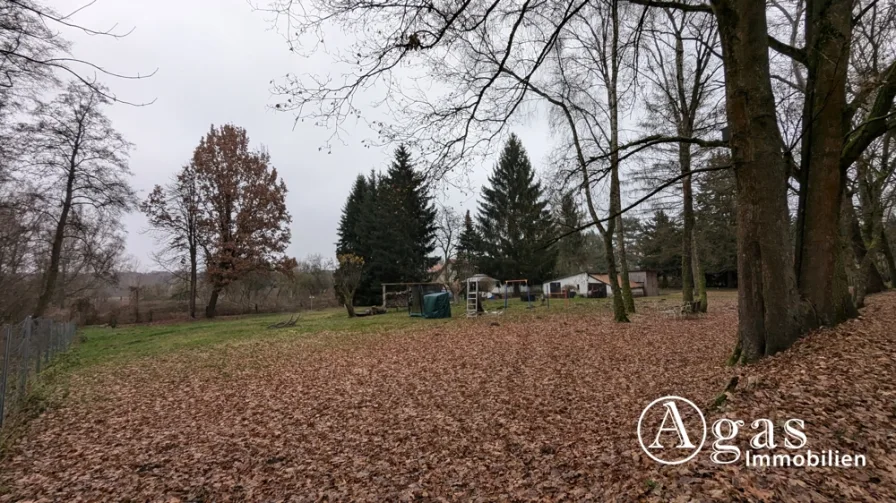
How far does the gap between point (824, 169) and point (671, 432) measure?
4.14m

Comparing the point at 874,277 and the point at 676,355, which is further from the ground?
the point at 874,277

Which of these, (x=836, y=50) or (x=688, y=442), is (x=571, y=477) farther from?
(x=836, y=50)

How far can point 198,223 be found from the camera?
2650 centimetres

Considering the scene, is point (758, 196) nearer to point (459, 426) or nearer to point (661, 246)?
point (459, 426)

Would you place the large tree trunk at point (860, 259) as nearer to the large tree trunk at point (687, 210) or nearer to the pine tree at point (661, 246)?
the large tree trunk at point (687, 210)

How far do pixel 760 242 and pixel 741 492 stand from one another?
11.4ft

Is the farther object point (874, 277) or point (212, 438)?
point (874, 277)

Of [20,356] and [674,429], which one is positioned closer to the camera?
[674,429]

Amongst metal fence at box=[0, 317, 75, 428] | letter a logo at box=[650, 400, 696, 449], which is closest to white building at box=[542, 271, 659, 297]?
metal fence at box=[0, 317, 75, 428]

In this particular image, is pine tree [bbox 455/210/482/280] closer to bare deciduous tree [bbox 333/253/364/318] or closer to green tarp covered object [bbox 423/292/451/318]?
bare deciduous tree [bbox 333/253/364/318]

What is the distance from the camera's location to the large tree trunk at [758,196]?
15.6 feet

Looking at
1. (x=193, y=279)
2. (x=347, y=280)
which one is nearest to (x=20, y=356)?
(x=347, y=280)

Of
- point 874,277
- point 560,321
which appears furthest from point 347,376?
point 874,277

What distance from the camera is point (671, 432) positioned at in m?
3.54
